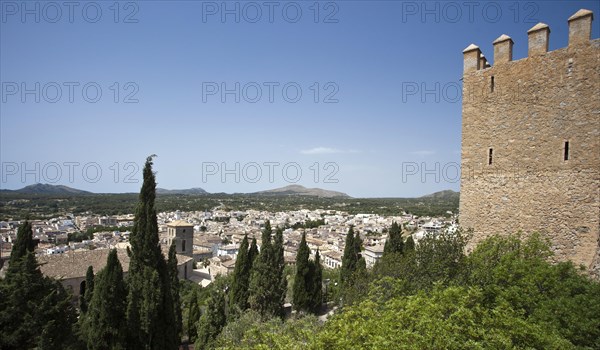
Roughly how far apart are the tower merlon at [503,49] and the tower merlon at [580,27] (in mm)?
1483

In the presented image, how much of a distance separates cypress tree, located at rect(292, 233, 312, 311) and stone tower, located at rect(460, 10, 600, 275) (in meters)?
19.3

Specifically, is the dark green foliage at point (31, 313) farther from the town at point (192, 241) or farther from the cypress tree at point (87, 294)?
the cypress tree at point (87, 294)

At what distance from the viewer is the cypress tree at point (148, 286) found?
14.8 metres

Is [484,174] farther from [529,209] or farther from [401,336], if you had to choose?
[401,336]

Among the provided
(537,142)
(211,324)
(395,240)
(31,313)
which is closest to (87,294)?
(211,324)

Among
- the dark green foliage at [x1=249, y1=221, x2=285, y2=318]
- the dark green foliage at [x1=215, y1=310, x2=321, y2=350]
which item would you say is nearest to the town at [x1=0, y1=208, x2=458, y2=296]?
the dark green foliage at [x1=249, y1=221, x2=285, y2=318]

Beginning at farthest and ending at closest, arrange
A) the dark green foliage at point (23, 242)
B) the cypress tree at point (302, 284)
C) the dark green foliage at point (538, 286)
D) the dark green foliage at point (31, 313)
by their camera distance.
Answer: the cypress tree at point (302, 284)
the dark green foliage at point (23, 242)
the dark green foliage at point (31, 313)
the dark green foliage at point (538, 286)

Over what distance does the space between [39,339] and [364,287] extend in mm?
11152

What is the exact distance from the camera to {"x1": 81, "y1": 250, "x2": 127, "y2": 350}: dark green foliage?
13.8 m

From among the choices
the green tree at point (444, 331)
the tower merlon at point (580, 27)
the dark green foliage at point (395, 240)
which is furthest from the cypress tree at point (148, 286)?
the dark green foliage at point (395, 240)

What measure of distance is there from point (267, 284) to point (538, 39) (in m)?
22.0

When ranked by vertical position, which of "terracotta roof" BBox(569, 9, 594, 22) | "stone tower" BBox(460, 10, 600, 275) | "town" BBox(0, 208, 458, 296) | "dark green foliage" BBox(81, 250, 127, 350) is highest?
"terracotta roof" BBox(569, 9, 594, 22)

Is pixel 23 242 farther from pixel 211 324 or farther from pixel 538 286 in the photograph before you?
pixel 538 286

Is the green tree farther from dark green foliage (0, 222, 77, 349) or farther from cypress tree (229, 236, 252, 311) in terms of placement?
cypress tree (229, 236, 252, 311)
